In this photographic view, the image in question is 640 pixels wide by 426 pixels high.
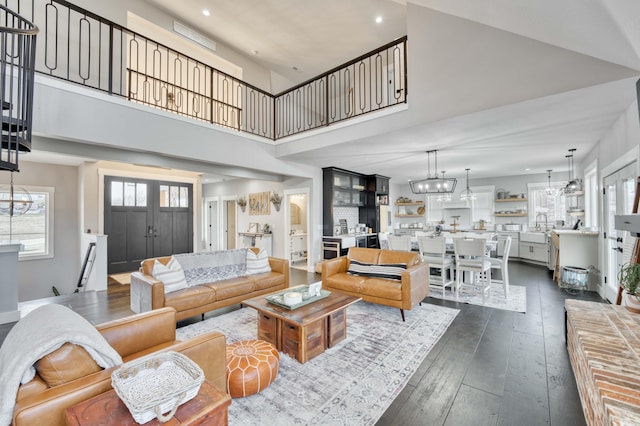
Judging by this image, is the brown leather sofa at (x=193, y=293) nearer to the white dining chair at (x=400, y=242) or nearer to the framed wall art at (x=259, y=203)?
the white dining chair at (x=400, y=242)

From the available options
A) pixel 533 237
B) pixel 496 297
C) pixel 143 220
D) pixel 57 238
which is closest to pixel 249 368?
pixel 496 297

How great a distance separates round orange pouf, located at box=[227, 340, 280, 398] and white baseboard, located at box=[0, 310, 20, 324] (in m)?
3.55

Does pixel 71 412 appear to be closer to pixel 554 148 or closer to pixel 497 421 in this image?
pixel 497 421

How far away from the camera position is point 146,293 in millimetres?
3287

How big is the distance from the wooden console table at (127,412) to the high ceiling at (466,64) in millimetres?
3024

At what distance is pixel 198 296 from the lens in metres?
3.51

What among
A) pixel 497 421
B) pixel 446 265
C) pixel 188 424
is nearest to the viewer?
pixel 188 424

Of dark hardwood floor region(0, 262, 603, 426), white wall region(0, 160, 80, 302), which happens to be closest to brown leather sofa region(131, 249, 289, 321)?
dark hardwood floor region(0, 262, 603, 426)

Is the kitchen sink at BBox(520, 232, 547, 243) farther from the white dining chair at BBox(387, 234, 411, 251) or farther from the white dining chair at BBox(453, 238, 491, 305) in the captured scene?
the white dining chair at BBox(387, 234, 411, 251)

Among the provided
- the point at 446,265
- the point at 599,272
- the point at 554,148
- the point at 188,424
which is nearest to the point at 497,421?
the point at 188,424

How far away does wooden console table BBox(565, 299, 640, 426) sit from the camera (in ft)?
4.49

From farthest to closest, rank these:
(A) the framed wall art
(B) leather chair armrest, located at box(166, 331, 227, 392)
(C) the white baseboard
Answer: (A) the framed wall art
(C) the white baseboard
(B) leather chair armrest, located at box(166, 331, 227, 392)

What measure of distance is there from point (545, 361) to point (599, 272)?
3436 millimetres

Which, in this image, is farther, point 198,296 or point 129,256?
point 129,256
